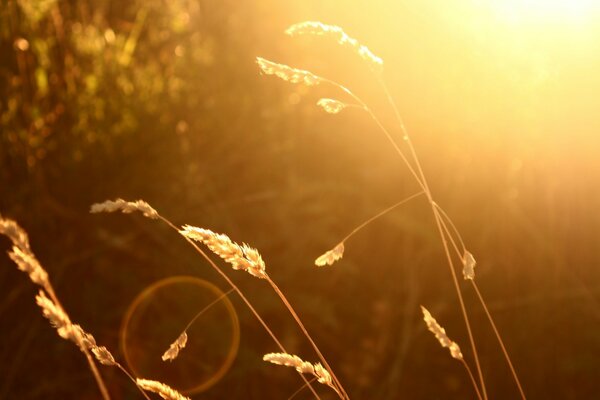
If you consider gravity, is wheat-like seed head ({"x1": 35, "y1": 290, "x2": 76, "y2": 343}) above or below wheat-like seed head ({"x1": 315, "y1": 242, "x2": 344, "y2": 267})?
below

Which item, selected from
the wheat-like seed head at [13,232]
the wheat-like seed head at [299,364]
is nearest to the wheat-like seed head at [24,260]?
the wheat-like seed head at [13,232]

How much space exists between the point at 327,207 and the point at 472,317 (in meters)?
0.57

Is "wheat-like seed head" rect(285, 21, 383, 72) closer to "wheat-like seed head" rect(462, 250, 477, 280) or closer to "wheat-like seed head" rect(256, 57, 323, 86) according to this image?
"wheat-like seed head" rect(256, 57, 323, 86)

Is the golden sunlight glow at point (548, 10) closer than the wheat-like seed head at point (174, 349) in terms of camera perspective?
No

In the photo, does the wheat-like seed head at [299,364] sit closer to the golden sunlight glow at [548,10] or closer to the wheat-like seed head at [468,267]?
the wheat-like seed head at [468,267]

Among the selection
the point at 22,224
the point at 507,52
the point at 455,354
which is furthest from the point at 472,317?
the point at 22,224

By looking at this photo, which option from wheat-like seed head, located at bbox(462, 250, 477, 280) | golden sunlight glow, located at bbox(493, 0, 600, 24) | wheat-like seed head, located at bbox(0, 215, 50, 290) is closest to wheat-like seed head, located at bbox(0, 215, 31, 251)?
wheat-like seed head, located at bbox(0, 215, 50, 290)

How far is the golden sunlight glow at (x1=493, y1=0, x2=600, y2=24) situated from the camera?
7.95 feet

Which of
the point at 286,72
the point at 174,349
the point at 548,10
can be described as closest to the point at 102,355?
the point at 174,349

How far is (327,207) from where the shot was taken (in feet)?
7.95

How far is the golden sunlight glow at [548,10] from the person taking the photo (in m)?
2.42

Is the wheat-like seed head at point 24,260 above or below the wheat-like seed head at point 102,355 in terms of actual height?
above

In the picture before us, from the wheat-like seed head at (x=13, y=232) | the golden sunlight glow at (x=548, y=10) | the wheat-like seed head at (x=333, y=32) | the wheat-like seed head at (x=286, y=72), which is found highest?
the golden sunlight glow at (x=548, y=10)

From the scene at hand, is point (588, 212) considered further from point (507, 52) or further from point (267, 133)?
point (267, 133)
